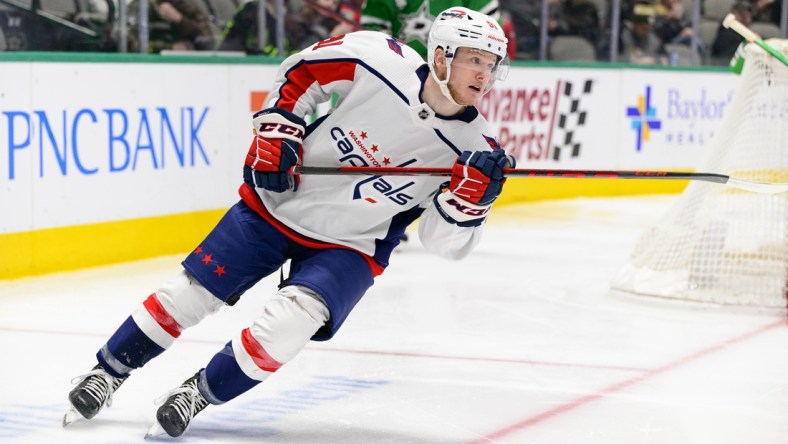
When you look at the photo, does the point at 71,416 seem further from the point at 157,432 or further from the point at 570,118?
the point at 570,118

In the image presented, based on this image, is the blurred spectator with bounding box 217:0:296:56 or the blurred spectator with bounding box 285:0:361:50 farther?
the blurred spectator with bounding box 285:0:361:50

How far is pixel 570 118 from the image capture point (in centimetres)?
792

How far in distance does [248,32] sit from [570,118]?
8.62ft

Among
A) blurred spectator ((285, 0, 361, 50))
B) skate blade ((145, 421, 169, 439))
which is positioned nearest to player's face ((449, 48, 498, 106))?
skate blade ((145, 421, 169, 439))

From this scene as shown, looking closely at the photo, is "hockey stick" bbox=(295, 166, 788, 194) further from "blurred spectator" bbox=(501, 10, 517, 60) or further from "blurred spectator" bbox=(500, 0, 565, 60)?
"blurred spectator" bbox=(500, 0, 565, 60)

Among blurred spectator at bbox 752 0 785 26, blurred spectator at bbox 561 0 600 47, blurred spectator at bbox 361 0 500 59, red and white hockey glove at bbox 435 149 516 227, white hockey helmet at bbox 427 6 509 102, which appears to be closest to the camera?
red and white hockey glove at bbox 435 149 516 227

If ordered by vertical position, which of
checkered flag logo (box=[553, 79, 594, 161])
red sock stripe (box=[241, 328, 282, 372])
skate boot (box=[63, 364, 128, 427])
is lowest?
Answer: checkered flag logo (box=[553, 79, 594, 161])

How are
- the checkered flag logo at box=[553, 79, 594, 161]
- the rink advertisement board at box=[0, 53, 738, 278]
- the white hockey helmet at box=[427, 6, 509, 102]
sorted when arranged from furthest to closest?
the checkered flag logo at box=[553, 79, 594, 161]
the rink advertisement board at box=[0, 53, 738, 278]
the white hockey helmet at box=[427, 6, 509, 102]

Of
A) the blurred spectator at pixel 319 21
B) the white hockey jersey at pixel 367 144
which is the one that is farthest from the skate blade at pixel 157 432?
the blurred spectator at pixel 319 21

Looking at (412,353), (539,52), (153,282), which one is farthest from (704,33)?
(412,353)

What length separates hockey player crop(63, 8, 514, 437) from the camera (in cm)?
266

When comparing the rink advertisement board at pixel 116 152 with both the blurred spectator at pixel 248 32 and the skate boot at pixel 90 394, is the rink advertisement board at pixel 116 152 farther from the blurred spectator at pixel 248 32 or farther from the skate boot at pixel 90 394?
the skate boot at pixel 90 394

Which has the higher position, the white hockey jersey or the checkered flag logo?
the white hockey jersey

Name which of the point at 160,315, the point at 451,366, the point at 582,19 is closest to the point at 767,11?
the point at 582,19
